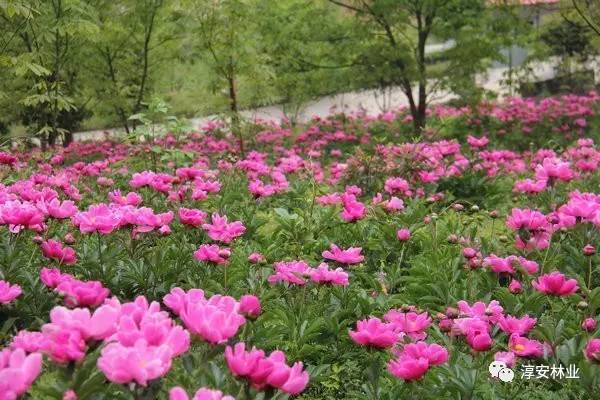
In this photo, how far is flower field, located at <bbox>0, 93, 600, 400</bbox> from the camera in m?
1.37

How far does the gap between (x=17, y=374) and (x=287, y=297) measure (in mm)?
1881

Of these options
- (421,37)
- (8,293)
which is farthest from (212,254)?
(421,37)

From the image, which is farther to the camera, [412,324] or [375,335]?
[412,324]

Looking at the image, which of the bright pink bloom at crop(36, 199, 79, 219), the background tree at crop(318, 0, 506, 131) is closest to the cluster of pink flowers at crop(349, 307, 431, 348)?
the bright pink bloom at crop(36, 199, 79, 219)

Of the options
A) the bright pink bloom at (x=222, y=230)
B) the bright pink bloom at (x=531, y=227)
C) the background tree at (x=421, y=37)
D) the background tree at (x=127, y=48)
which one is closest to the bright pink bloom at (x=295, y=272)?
the bright pink bloom at (x=222, y=230)

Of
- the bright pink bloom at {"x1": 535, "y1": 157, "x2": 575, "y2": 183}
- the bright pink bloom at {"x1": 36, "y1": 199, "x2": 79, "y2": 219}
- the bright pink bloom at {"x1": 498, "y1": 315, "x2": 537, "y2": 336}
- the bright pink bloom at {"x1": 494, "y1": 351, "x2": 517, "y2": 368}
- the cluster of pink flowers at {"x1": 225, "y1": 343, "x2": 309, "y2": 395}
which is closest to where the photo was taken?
the cluster of pink flowers at {"x1": 225, "y1": 343, "x2": 309, "y2": 395}

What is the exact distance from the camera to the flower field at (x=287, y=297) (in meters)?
1.37

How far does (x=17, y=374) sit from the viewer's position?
118 centimetres

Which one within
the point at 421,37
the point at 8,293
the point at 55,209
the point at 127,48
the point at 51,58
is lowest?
the point at 8,293

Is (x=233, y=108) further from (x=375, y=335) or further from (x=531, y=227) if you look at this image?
(x=375, y=335)

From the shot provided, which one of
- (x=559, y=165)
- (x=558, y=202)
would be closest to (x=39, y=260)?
(x=559, y=165)

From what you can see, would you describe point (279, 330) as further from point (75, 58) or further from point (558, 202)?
point (75, 58)

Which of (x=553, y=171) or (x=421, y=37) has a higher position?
(x=421, y=37)

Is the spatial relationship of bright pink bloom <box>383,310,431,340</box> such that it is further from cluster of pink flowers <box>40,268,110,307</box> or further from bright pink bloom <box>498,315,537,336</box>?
cluster of pink flowers <box>40,268,110,307</box>
